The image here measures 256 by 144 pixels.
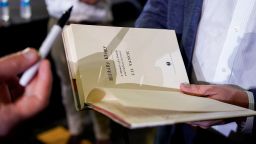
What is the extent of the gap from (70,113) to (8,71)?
1.51 metres

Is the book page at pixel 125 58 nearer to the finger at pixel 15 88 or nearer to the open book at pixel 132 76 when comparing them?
the open book at pixel 132 76

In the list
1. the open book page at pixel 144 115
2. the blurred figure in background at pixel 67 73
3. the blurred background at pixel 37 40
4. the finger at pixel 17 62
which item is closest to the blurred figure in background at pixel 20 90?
the finger at pixel 17 62

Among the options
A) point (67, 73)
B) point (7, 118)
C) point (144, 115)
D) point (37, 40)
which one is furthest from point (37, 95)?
point (37, 40)

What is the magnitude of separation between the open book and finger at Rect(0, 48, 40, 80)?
0.48ft

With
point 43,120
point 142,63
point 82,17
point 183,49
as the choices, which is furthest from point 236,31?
point 43,120

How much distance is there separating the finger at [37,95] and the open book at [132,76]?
0.37 feet

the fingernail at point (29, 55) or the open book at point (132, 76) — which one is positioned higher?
the fingernail at point (29, 55)

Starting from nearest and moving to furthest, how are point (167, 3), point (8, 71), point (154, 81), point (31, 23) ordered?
1. point (8, 71)
2. point (154, 81)
3. point (167, 3)
4. point (31, 23)

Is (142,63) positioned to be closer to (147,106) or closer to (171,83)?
(171,83)

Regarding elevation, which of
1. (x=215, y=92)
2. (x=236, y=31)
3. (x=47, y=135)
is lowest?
(x=47, y=135)

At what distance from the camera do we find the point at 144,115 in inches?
22.0

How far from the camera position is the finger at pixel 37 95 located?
0.49 metres

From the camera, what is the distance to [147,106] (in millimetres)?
580

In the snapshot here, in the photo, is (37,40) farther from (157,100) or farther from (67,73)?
(157,100)
